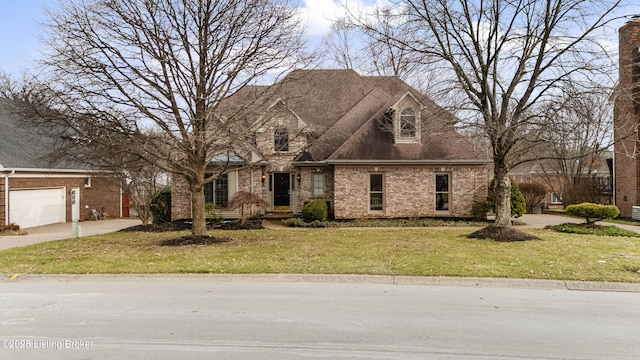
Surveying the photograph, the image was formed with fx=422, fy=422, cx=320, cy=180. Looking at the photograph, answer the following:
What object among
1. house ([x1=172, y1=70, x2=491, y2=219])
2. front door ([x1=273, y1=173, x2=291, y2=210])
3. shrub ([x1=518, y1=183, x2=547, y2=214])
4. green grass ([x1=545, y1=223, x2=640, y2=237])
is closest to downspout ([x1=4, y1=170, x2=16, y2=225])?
house ([x1=172, y1=70, x2=491, y2=219])

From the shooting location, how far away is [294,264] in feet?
29.9

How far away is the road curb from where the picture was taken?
759 cm

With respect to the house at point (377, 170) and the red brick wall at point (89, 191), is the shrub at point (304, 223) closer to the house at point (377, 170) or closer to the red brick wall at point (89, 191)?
the house at point (377, 170)

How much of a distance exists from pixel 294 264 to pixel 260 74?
582cm

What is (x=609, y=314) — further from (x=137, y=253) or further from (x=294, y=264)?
(x=137, y=253)

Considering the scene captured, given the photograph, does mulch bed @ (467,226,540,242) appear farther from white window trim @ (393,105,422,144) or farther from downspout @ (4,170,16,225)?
downspout @ (4,170,16,225)

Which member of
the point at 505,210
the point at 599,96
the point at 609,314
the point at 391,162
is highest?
the point at 599,96

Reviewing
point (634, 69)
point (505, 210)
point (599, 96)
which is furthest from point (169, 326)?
point (634, 69)

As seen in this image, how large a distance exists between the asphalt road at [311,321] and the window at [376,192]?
11.3m

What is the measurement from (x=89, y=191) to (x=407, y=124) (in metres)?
20.9

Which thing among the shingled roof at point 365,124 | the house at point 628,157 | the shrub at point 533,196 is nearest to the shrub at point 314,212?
the shingled roof at point 365,124

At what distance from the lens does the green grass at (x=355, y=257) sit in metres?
8.55

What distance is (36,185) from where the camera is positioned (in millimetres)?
22312

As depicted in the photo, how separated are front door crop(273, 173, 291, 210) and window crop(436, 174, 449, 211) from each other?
7.08m
